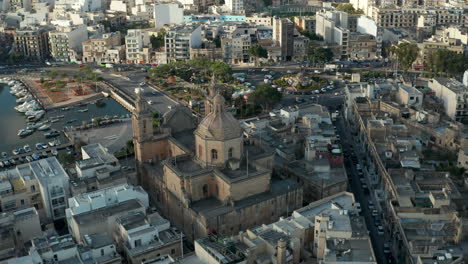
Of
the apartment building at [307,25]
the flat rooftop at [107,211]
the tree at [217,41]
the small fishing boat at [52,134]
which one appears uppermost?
the apartment building at [307,25]

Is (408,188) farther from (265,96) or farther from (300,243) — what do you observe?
(265,96)

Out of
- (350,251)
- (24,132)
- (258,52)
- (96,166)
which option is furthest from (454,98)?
(24,132)

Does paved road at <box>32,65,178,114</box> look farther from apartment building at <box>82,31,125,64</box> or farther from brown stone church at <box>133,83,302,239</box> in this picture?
brown stone church at <box>133,83,302,239</box>

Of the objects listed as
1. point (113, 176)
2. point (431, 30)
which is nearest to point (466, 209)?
point (113, 176)

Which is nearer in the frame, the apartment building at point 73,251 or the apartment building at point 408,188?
the apartment building at point 73,251

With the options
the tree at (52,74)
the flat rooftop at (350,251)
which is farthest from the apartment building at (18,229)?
the tree at (52,74)

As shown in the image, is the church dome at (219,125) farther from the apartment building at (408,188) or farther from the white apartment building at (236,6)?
the white apartment building at (236,6)

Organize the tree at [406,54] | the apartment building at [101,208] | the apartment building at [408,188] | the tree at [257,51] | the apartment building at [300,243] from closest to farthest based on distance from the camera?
the apartment building at [300,243]
the apartment building at [408,188]
the apartment building at [101,208]
the tree at [406,54]
the tree at [257,51]
